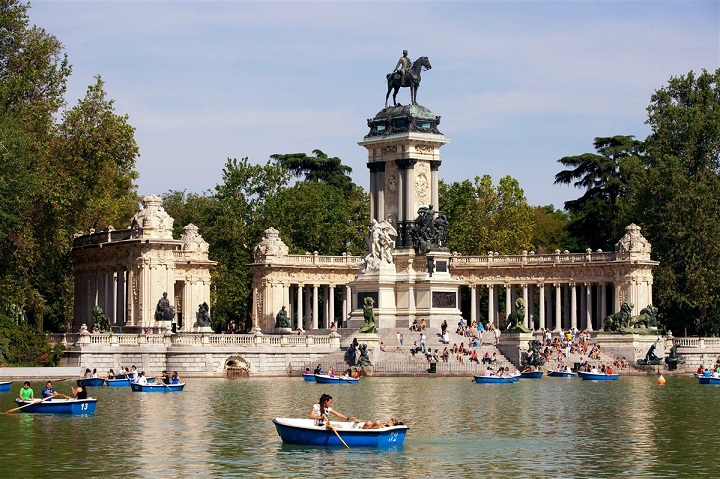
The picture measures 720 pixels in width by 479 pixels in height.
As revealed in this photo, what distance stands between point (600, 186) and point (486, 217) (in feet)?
36.6

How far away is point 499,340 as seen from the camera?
84.1 meters

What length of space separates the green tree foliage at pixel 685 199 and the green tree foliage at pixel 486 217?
1255cm

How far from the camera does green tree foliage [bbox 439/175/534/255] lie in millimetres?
116500

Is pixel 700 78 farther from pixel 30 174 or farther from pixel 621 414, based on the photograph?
pixel 621 414

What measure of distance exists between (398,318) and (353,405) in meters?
34.2

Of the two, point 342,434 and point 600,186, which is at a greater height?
Answer: point 600,186

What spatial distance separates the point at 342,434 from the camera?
4094cm

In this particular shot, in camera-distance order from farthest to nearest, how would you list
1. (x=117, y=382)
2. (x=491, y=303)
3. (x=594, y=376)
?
(x=491, y=303)
(x=594, y=376)
(x=117, y=382)

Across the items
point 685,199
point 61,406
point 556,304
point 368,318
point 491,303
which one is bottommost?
point 61,406

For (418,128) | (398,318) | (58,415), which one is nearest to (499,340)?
(398,318)

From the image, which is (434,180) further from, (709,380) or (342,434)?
(342,434)

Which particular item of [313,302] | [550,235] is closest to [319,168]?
[550,235]

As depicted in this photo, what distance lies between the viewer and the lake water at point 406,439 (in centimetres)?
3775

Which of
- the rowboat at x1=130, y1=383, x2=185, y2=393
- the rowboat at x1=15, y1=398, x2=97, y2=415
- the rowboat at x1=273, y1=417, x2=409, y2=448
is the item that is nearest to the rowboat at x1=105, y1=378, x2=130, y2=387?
the rowboat at x1=130, y1=383, x2=185, y2=393
